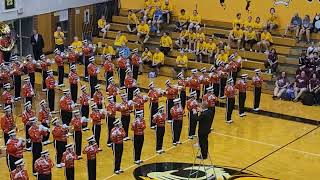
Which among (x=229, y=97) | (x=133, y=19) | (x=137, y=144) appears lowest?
(x=137, y=144)

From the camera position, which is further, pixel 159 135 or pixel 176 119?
pixel 176 119

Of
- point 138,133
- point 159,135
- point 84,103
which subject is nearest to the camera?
point 138,133

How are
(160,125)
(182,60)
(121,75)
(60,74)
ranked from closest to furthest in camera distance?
1. (160,125)
2. (60,74)
3. (121,75)
4. (182,60)

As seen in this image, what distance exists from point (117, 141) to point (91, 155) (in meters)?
1.02

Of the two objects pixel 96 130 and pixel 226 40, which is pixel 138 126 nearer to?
pixel 96 130

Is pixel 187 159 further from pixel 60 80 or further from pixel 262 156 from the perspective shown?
pixel 60 80

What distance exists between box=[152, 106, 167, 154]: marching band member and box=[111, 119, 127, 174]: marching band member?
1614 millimetres

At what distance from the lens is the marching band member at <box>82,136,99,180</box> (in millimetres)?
15594

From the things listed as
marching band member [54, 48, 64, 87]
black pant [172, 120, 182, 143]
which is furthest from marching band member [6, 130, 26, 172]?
marching band member [54, 48, 64, 87]

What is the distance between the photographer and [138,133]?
1708cm

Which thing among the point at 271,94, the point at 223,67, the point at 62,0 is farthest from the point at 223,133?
the point at 62,0

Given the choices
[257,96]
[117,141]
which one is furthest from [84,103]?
[257,96]

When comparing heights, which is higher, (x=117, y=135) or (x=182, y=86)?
(x=182, y=86)

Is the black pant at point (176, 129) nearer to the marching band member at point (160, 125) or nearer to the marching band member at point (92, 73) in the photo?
the marching band member at point (160, 125)
